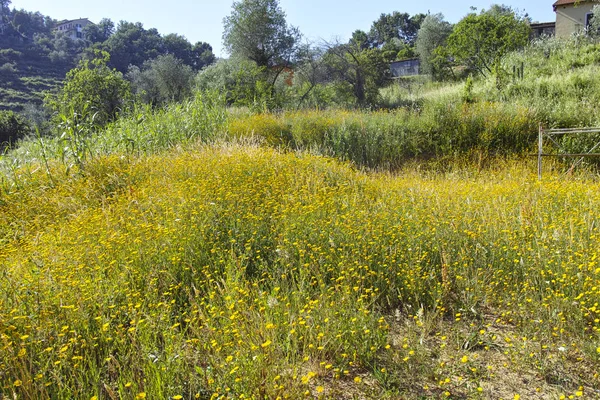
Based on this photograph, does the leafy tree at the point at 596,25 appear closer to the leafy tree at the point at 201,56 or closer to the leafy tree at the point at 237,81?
the leafy tree at the point at 237,81

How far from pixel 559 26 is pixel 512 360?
32.2m

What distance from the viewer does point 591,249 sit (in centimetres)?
328

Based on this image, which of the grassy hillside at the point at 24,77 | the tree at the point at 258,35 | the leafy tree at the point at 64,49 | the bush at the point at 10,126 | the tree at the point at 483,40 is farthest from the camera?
the leafy tree at the point at 64,49

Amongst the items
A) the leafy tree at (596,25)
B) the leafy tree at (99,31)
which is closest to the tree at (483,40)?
the leafy tree at (596,25)

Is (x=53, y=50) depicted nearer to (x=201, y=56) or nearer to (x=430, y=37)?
(x=201, y=56)

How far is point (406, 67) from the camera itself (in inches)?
1549

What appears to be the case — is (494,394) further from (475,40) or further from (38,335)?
(475,40)

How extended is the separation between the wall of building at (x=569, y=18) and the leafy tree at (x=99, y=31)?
228 ft

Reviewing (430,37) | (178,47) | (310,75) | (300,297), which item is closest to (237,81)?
(310,75)

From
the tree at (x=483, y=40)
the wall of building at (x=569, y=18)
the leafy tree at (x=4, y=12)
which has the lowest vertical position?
the tree at (x=483, y=40)

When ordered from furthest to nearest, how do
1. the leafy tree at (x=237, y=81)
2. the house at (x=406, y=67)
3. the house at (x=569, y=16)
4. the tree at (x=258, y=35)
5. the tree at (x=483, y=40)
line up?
1. the house at (x=406, y=67)
2. the house at (x=569, y=16)
3. the tree at (x=258, y=35)
4. the tree at (x=483, y=40)
5. the leafy tree at (x=237, y=81)

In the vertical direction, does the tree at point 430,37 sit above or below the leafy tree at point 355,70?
above

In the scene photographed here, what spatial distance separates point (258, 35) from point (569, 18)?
2063 cm

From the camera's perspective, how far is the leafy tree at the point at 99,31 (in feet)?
239
